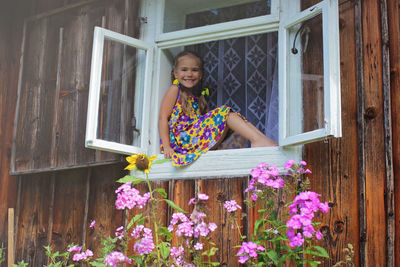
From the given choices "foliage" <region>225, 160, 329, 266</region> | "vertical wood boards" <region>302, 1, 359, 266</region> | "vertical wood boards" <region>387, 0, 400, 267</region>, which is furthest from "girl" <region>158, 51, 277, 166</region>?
"foliage" <region>225, 160, 329, 266</region>

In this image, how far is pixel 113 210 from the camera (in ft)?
12.4

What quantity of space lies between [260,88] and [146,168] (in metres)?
1.63

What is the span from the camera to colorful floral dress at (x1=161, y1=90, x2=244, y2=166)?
379 cm

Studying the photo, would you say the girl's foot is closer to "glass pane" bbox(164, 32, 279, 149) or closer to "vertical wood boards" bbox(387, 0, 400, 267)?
"glass pane" bbox(164, 32, 279, 149)

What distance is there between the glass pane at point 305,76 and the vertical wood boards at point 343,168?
0.13 meters

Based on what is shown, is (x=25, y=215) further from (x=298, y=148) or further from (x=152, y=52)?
(x=298, y=148)

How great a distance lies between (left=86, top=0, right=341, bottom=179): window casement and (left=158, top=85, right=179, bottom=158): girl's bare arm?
2.0 inches

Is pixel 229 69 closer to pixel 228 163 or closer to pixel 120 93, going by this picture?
pixel 120 93

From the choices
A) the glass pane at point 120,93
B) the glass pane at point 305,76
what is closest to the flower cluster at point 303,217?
the glass pane at point 305,76

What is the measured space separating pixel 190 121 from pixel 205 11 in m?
0.93

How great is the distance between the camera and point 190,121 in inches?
159

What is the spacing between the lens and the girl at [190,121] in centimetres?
364

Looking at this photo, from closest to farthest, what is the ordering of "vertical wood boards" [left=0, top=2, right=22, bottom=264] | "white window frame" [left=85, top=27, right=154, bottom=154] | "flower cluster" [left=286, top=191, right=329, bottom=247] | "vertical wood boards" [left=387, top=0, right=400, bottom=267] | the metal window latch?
1. "flower cluster" [left=286, top=191, right=329, bottom=247]
2. "vertical wood boards" [left=387, top=0, right=400, bottom=267]
3. "white window frame" [left=85, top=27, right=154, bottom=154]
4. the metal window latch
5. "vertical wood boards" [left=0, top=2, right=22, bottom=264]

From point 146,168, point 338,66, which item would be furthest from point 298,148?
point 146,168
